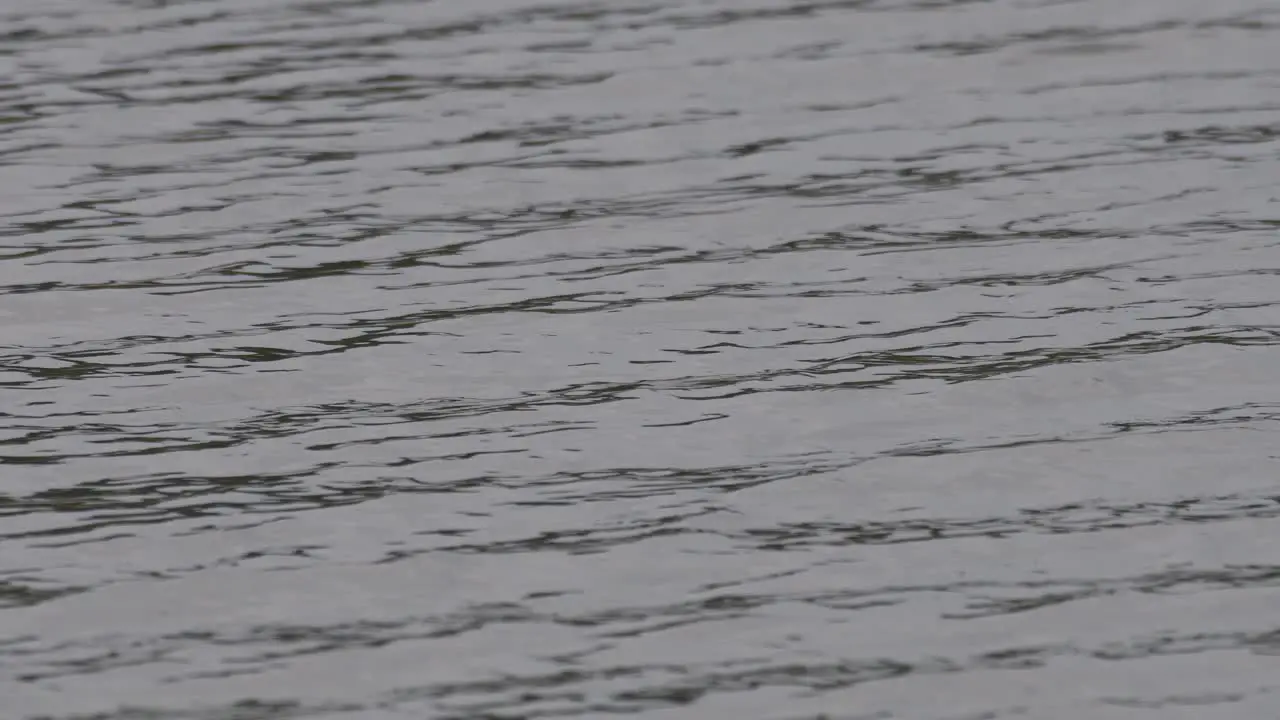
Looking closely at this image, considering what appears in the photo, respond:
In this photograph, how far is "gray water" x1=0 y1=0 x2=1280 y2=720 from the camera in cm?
530

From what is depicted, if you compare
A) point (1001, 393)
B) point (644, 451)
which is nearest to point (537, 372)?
point (644, 451)

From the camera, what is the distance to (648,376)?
729 centimetres

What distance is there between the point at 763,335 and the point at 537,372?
89 centimetres

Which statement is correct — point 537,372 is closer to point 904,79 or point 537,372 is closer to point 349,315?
point 349,315

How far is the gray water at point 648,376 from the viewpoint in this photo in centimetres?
530

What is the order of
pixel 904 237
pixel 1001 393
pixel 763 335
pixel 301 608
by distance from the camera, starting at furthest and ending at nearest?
pixel 904 237 → pixel 763 335 → pixel 1001 393 → pixel 301 608

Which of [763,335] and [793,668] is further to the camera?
[763,335]

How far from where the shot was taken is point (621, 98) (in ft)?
36.6

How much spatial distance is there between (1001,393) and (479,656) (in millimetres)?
2464

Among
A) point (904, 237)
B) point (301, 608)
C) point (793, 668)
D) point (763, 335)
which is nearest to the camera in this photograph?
point (793, 668)

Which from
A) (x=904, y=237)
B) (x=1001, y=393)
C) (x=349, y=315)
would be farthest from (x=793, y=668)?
(x=904, y=237)

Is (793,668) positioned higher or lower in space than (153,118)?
lower

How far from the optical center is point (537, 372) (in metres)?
7.34

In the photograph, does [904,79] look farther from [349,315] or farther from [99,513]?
[99,513]
